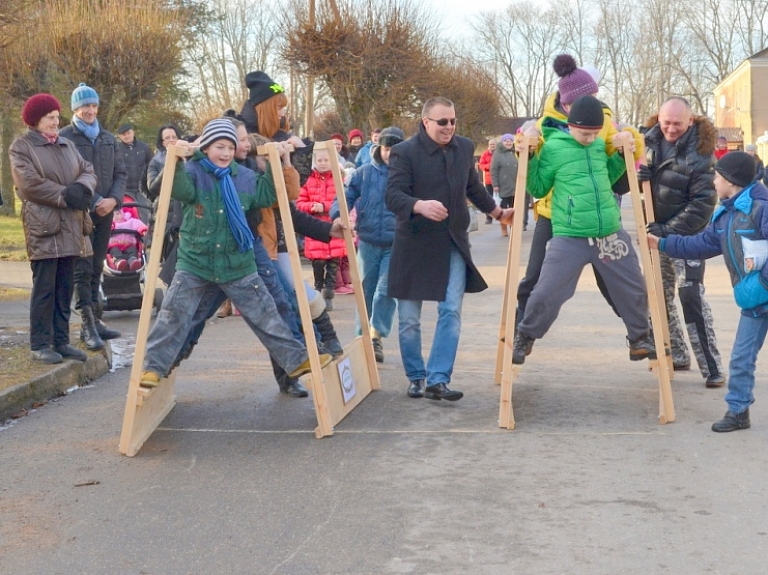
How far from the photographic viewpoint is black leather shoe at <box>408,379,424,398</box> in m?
7.54

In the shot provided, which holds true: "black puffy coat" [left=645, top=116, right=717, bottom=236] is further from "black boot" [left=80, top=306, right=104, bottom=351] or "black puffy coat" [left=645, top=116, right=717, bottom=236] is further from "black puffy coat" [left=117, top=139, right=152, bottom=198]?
"black puffy coat" [left=117, top=139, right=152, bottom=198]

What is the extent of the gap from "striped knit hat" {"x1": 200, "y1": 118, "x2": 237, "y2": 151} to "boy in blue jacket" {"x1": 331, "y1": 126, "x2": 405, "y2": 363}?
2.10 meters

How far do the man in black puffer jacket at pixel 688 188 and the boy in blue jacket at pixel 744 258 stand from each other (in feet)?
3.40

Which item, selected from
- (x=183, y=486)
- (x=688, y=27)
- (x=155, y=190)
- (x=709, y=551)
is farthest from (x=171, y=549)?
(x=688, y=27)

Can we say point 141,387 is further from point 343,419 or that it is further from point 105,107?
point 105,107

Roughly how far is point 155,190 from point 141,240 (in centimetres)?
467

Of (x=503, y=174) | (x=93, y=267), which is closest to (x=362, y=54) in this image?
(x=503, y=174)

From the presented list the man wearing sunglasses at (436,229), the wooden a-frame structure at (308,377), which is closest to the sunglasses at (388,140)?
the man wearing sunglasses at (436,229)

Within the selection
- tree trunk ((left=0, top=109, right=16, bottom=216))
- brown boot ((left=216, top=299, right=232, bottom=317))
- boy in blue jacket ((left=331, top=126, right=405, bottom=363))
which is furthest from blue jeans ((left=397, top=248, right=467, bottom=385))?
tree trunk ((left=0, top=109, right=16, bottom=216))

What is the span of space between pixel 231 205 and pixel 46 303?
2.48 m

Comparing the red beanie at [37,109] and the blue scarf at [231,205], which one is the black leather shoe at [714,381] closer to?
the blue scarf at [231,205]

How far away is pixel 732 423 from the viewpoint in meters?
6.48

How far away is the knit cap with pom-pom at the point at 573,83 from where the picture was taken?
7227 mm

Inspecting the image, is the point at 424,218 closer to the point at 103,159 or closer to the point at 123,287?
the point at 103,159
